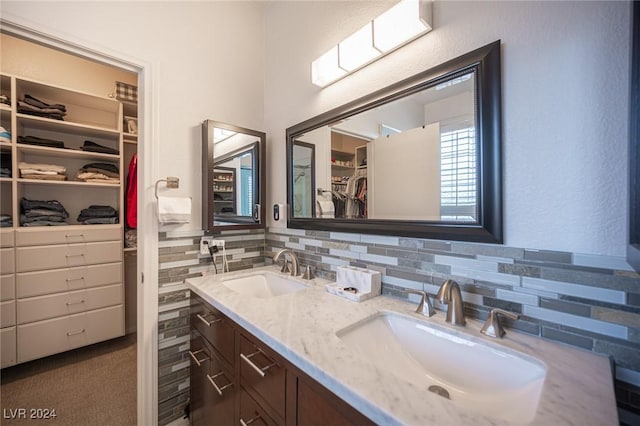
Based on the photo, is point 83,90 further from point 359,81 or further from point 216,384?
point 216,384

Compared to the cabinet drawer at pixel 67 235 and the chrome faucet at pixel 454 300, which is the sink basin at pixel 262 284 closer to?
the chrome faucet at pixel 454 300

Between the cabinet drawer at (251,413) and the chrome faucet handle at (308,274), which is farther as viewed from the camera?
the chrome faucet handle at (308,274)

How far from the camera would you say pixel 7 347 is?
6.06 ft

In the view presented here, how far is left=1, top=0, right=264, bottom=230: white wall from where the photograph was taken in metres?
1.25

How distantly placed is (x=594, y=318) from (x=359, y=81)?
125 cm

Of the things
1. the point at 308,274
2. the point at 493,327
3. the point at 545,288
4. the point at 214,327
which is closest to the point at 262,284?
the point at 308,274

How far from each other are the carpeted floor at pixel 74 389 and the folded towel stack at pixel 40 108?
2.04 meters

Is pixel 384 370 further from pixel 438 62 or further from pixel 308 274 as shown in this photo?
pixel 438 62

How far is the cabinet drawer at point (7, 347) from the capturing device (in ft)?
6.01

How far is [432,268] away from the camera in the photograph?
1.00 m

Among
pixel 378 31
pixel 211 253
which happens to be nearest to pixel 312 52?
pixel 378 31

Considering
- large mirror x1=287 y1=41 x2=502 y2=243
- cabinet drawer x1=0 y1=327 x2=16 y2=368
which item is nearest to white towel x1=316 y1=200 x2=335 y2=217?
large mirror x1=287 y1=41 x2=502 y2=243

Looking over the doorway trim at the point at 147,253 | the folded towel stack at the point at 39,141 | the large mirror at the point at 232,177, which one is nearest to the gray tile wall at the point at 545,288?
the large mirror at the point at 232,177

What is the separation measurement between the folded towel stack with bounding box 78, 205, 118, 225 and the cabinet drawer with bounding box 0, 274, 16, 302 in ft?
1.92
